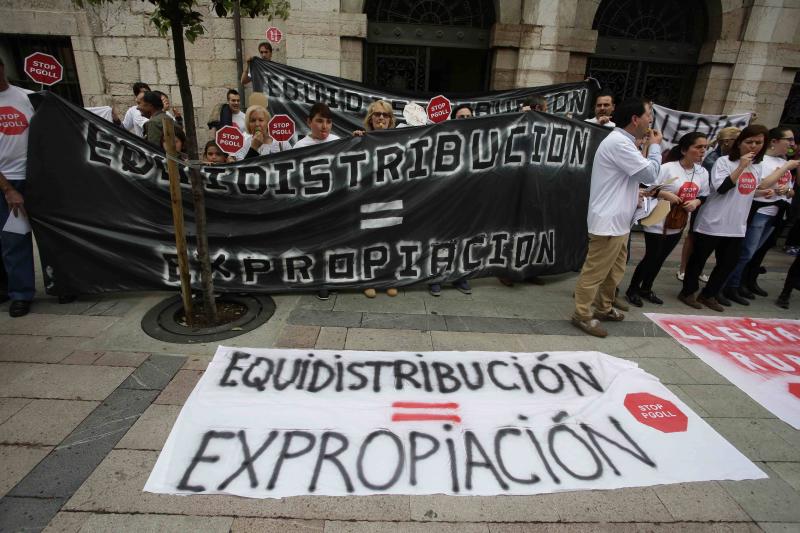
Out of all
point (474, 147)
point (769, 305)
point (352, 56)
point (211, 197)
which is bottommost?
point (769, 305)

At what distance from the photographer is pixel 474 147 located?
436cm

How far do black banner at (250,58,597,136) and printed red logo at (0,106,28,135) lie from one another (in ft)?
9.97

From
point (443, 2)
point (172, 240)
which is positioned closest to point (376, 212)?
point (172, 240)

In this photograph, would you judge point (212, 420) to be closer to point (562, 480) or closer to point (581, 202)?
point (562, 480)

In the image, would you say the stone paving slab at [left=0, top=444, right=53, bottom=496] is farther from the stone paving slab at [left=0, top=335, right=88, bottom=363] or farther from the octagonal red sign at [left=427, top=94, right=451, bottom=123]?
the octagonal red sign at [left=427, top=94, right=451, bottom=123]

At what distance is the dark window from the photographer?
7.57m

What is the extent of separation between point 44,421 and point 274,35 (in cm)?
664

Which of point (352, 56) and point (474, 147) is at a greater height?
point (352, 56)

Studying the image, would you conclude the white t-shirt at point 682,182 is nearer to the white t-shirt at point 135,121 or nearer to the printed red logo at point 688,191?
the printed red logo at point 688,191

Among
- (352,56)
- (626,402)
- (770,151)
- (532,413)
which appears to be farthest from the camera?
(352,56)

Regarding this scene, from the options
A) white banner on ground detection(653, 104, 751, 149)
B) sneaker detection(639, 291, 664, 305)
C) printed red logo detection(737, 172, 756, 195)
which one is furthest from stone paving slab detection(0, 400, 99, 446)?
white banner on ground detection(653, 104, 751, 149)

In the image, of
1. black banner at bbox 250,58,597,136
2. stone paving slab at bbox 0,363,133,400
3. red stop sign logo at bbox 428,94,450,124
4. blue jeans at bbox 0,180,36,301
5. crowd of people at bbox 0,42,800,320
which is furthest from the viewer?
black banner at bbox 250,58,597,136

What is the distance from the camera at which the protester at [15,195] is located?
3605mm

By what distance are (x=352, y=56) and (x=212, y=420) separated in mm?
7092
